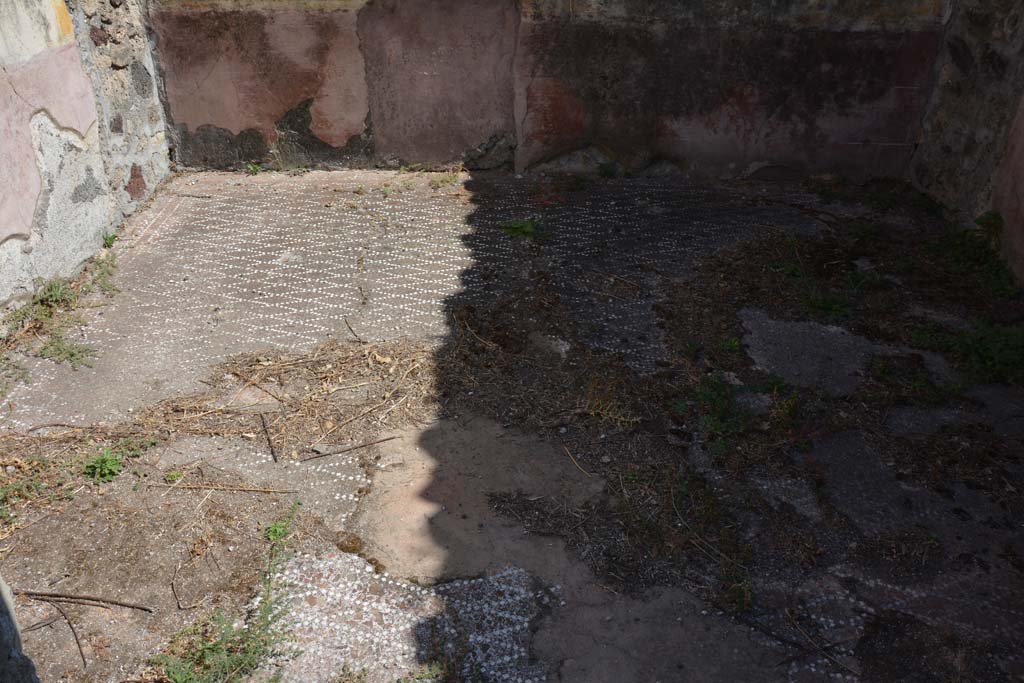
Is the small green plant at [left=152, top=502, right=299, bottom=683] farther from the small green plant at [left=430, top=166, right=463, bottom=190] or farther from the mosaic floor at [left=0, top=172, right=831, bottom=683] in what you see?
the small green plant at [left=430, top=166, right=463, bottom=190]

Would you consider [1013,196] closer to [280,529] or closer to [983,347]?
[983,347]

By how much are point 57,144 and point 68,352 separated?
1.31m

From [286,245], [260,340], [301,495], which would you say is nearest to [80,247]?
[286,245]

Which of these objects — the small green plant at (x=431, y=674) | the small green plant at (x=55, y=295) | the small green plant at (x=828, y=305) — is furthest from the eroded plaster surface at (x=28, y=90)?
the small green plant at (x=828, y=305)

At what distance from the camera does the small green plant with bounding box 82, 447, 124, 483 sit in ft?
10.4

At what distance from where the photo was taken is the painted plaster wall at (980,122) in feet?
15.3

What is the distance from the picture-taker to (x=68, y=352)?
155 inches

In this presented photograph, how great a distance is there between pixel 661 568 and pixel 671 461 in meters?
0.55

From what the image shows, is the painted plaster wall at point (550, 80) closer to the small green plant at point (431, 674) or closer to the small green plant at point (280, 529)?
the small green plant at point (280, 529)

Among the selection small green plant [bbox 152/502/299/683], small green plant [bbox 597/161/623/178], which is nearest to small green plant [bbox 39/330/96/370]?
small green plant [bbox 152/502/299/683]

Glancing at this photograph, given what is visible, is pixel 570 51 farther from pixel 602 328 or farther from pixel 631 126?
pixel 602 328

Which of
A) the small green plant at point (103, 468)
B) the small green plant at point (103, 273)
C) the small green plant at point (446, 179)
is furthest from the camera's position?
the small green plant at point (446, 179)

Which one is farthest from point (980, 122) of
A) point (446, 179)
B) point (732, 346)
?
point (446, 179)

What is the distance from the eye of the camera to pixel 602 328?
161 inches
